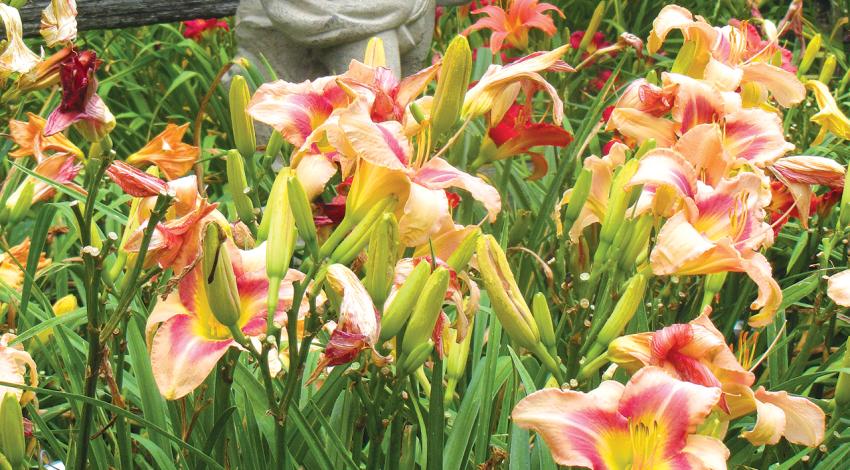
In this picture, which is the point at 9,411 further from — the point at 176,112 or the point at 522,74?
the point at 176,112

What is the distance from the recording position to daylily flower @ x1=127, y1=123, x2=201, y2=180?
1249 mm

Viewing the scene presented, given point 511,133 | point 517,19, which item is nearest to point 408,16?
point 517,19

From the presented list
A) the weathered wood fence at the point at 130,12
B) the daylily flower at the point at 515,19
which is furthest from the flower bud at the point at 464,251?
the weathered wood fence at the point at 130,12

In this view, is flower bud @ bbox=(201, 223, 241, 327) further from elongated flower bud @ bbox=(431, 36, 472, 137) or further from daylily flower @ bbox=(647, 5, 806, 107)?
daylily flower @ bbox=(647, 5, 806, 107)

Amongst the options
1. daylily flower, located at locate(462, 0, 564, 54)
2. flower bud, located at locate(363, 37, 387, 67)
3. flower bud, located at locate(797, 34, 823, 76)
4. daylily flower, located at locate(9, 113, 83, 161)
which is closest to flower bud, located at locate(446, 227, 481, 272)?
flower bud, located at locate(363, 37, 387, 67)

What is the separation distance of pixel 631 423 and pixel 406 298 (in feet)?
0.58

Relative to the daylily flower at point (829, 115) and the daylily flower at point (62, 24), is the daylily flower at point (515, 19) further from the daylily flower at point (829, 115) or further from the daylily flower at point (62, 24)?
the daylily flower at point (62, 24)

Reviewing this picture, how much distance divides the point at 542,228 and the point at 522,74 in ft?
2.81

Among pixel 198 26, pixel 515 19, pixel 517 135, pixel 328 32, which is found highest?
pixel 517 135

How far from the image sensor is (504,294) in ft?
2.64

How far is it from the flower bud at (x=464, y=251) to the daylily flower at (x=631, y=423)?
0.12 metres

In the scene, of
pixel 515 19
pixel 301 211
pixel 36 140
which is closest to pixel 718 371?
pixel 301 211

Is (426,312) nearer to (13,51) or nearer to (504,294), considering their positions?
(504,294)

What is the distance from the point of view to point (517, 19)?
6.86ft
